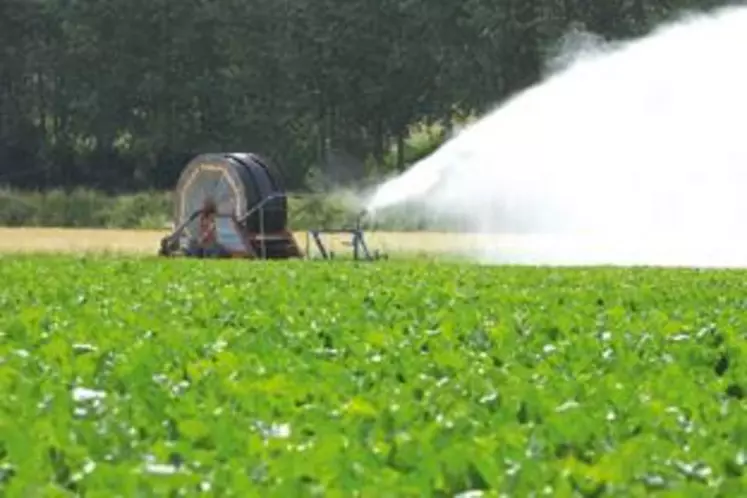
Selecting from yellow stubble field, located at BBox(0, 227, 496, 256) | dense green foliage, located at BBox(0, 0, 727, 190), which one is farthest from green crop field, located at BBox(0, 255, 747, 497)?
dense green foliage, located at BBox(0, 0, 727, 190)

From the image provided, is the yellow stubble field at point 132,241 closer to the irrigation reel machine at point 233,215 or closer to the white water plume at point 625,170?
the irrigation reel machine at point 233,215

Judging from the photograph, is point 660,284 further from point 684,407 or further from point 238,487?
point 238,487

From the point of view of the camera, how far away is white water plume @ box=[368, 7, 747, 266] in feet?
111

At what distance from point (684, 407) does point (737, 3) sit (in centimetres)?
6079

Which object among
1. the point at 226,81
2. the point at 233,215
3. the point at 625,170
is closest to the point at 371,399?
the point at 233,215

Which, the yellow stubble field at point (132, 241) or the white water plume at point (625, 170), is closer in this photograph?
the white water plume at point (625, 170)

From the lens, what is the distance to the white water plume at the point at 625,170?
33.8 m

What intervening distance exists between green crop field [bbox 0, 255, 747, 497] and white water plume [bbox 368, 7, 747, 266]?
20.0 metres

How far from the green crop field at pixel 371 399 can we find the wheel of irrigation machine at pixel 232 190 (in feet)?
66.4

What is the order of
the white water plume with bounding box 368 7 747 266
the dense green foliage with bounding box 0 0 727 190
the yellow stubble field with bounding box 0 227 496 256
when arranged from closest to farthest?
the white water plume with bounding box 368 7 747 266, the yellow stubble field with bounding box 0 227 496 256, the dense green foliage with bounding box 0 0 727 190

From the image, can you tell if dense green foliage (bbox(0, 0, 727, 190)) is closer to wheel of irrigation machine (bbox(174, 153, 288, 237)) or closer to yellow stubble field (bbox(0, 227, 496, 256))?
yellow stubble field (bbox(0, 227, 496, 256))

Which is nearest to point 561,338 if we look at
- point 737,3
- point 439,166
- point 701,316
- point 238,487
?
point 701,316

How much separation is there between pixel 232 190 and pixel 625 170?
8.04 metres

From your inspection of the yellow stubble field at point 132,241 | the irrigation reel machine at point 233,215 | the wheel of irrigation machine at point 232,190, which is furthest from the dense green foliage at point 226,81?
the irrigation reel machine at point 233,215
